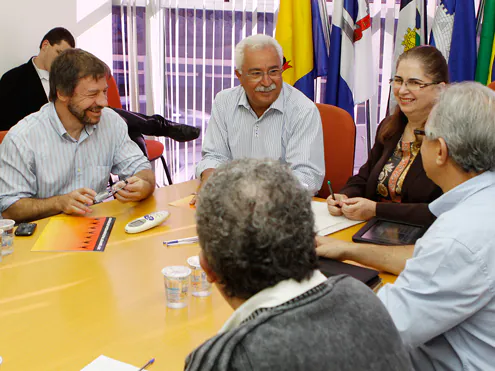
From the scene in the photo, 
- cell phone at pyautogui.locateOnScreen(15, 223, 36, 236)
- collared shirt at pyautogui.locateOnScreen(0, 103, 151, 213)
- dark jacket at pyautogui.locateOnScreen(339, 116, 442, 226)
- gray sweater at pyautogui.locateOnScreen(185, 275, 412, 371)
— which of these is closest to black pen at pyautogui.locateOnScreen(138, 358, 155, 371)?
gray sweater at pyautogui.locateOnScreen(185, 275, 412, 371)

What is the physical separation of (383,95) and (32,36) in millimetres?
3049

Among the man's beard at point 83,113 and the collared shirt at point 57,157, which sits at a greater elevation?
the man's beard at point 83,113

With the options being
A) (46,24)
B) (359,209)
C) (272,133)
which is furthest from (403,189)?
(46,24)

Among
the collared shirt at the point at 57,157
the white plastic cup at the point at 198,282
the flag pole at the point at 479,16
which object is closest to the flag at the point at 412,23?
the flag pole at the point at 479,16

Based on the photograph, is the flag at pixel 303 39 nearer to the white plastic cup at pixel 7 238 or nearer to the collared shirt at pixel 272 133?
the collared shirt at pixel 272 133

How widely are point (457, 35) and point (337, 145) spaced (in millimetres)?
1585

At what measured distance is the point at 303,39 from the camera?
399 cm

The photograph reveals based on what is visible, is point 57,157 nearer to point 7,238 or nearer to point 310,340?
point 7,238

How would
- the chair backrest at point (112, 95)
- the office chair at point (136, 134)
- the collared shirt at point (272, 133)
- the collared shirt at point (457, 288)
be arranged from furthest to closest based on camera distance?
the chair backrest at point (112, 95) < the office chair at point (136, 134) < the collared shirt at point (272, 133) < the collared shirt at point (457, 288)

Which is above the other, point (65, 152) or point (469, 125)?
point (469, 125)

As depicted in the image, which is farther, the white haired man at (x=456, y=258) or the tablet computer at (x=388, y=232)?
the tablet computer at (x=388, y=232)

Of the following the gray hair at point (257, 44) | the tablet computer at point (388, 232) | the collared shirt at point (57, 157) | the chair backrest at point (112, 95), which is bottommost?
the tablet computer at point (388, 232)

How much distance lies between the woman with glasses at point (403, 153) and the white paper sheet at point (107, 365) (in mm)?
1186

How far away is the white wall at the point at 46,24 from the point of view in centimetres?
395
